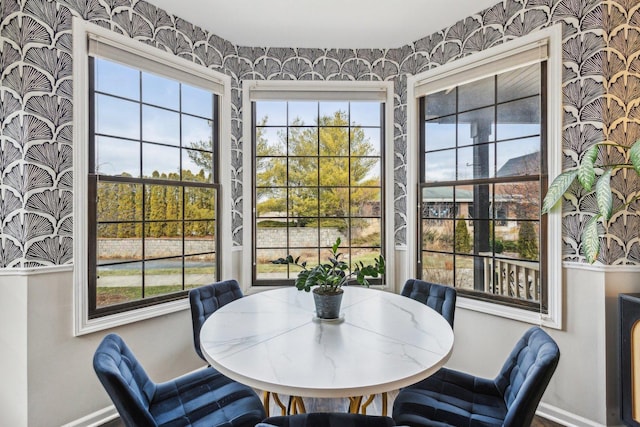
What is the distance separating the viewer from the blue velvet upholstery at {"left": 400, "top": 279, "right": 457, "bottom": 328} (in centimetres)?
212

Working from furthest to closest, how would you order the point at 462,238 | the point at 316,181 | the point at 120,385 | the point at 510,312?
the point at 316,181 → the point at 462,238 → the point at 510,312 → the point at 120,385

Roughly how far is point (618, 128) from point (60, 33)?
342 cm

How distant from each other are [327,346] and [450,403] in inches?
25.3

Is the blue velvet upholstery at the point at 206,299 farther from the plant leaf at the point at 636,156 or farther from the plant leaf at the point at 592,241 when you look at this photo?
the plant leaf at the point at 636,156

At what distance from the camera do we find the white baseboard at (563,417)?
2086mm

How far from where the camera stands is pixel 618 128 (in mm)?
2043

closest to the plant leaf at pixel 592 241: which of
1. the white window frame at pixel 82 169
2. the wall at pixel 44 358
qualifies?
the white window frame at pixel 82 169

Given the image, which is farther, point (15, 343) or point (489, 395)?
point (15, 343)

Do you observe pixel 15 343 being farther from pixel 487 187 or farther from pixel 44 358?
pixel 487 187

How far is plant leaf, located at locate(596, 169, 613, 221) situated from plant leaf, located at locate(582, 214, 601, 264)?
89 millimetres

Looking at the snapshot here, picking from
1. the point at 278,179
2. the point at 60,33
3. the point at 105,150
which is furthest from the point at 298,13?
the point at 105,150

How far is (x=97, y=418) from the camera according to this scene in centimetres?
216

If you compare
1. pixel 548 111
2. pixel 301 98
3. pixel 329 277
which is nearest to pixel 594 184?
pixel 548 111

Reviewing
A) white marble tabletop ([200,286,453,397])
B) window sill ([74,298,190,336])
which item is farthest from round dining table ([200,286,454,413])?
window sill ([74,298,190,336])
